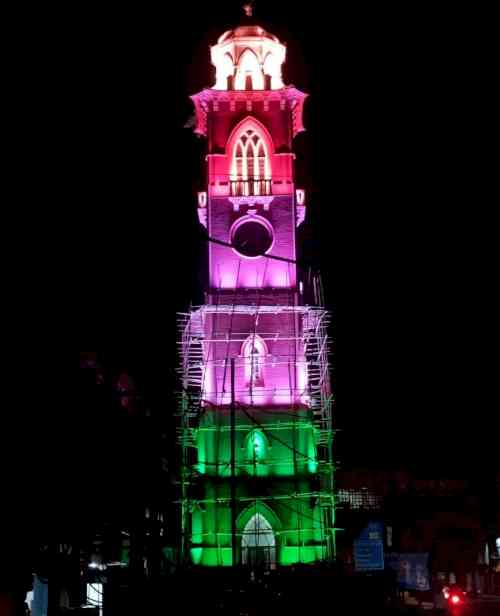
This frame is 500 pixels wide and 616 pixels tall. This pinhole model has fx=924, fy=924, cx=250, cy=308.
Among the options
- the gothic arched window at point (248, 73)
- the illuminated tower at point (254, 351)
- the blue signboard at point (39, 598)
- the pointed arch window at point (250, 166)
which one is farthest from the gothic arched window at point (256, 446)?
the blue signboard at point (39, 598)

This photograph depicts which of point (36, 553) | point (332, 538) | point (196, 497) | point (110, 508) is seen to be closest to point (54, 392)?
point (36, 553)

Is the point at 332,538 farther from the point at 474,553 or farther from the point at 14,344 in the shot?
the point at 14,344

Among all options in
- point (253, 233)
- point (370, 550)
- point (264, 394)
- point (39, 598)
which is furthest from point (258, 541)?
point (39, 598)

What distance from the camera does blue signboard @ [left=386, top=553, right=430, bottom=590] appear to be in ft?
126

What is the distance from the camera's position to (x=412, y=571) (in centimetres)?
3900

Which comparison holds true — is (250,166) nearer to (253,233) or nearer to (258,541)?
(253,233)

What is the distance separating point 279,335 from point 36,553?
27294 millimetres

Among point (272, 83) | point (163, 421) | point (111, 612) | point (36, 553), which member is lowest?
point (111, 612)

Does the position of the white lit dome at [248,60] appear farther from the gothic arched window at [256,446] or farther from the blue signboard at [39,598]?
the blue signboard at [39,598]

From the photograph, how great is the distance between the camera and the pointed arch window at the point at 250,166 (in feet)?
169

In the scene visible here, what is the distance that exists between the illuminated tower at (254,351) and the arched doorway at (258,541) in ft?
0.20

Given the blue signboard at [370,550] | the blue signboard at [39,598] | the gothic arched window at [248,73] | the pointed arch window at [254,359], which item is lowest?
the blue signboard at [39,598]

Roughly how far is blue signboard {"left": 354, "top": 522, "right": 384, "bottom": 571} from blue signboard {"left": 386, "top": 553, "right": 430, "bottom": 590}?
521cm

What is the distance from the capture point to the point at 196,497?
154 ft
